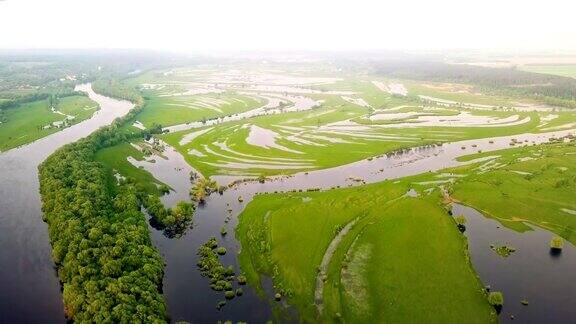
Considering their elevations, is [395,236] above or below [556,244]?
below

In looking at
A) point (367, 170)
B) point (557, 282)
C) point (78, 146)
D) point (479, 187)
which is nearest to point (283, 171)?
point (367, 170)

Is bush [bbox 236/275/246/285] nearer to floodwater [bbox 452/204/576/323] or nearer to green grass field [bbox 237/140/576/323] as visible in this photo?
green grass field [bbox 237/140/576/323]

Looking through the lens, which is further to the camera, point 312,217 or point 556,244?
point 312,217

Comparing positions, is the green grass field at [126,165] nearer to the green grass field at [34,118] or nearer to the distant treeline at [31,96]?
the green grass field at [34,118]

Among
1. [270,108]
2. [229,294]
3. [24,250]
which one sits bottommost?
[24,250]

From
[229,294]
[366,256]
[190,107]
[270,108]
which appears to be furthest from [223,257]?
[190,107]

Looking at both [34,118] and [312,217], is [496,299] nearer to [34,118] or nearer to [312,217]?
[312,217]

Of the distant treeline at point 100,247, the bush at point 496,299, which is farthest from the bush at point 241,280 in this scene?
the bush at point 496,299

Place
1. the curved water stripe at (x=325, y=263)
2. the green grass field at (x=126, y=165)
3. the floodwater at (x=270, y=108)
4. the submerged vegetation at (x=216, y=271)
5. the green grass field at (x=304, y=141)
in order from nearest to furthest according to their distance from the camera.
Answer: the curved water stripe at (x=325, y=263) → the submerged vegetation at (x=216, y=271) → the green grass field at (x=126, y=165) → the green grass field at (x=304, y=141) → the floodwater at (x=270, y=108)
